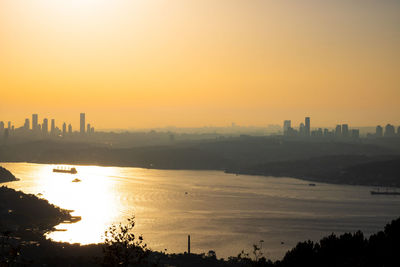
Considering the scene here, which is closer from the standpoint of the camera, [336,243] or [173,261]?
[336,243]

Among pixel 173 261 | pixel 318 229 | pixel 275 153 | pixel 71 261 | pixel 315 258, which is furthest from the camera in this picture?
pixel 275 153

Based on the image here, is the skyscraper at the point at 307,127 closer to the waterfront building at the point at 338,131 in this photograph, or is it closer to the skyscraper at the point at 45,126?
the waterfront building at the point at 338,131

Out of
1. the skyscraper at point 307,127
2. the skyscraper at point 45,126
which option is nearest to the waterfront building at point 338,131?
the skyscraper at point 307,127

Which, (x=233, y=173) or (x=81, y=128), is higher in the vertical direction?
(x=81, y=128)

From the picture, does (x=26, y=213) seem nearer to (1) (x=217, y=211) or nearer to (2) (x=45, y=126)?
(1) (x=217, y=211)

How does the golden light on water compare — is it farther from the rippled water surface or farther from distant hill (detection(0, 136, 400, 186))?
distant hill (detection(0, 136, 400, 186))

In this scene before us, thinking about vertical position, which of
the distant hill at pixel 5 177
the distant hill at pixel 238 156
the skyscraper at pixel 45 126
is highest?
the skyscraper at pixel 45 126

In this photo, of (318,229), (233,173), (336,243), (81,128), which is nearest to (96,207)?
(318,229)

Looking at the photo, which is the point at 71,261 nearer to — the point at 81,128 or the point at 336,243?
the point at 336,243
